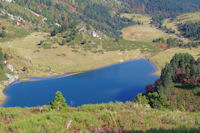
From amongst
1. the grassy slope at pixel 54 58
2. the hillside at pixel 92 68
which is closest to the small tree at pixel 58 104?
the hillside at pixel 92 68

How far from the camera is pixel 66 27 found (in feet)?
520

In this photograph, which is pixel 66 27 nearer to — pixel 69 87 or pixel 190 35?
pixel 69 87

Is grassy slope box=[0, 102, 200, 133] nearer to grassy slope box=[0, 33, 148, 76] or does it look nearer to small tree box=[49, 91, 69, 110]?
small tree box=[49, 91, 69, 110]

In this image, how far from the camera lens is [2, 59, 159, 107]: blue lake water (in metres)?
62.5

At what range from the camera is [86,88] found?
74.6 metres

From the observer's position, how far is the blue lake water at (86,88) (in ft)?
205

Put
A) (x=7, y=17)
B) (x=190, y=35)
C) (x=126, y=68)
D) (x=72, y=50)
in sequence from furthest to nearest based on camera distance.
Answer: (x=190, y=35) → (x=7, y=17) → (x=72, y=50) → (x=126, y=68)

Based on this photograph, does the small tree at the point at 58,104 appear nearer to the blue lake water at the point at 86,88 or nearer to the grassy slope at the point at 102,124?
the grassy slope at the point at 102,124

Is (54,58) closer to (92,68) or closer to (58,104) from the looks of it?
(92,68)

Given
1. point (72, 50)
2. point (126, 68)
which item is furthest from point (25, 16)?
point (126, 68)

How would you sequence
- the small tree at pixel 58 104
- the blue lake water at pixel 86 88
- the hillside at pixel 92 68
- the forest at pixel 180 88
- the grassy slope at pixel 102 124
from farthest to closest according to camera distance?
1. the blue lake water at pixel 86 88
2. the forest at pixel 180 88
3. the small tree at pixel 58 104
4. the hillside at pixel 92 68
5. the grassy slope at pixel 102 124

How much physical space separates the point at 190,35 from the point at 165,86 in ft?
532

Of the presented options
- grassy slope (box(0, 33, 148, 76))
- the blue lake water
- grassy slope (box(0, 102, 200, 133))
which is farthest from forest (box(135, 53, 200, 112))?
grassy slope (box(0, 33, 148, 76))

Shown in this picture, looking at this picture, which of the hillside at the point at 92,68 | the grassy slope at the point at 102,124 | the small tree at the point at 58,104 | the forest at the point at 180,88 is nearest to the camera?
the grassy slope at the point at 102,124
